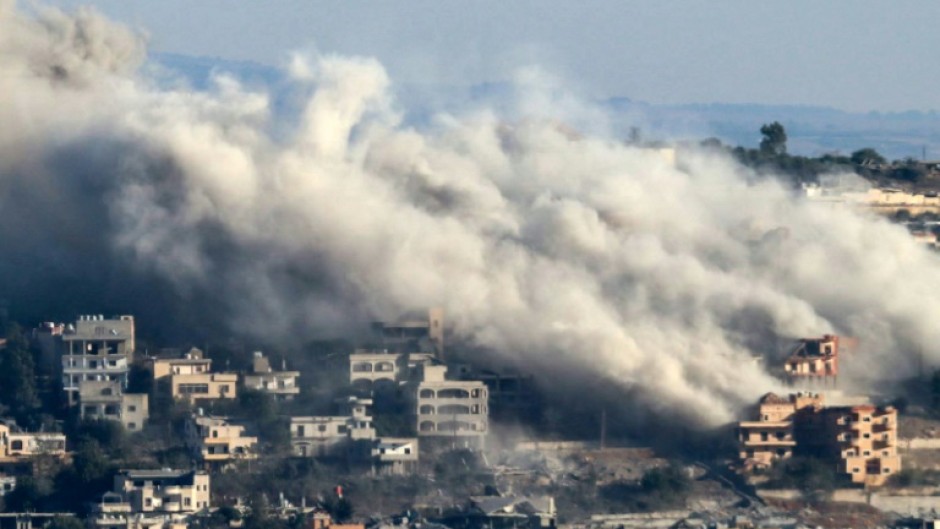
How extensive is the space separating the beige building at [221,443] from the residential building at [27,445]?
144cm

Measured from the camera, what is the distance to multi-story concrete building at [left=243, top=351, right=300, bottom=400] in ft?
130

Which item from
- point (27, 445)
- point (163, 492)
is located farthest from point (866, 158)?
point (163, 492)

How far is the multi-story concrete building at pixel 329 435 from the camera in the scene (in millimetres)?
37312

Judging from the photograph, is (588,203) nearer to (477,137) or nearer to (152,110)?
(477,137)

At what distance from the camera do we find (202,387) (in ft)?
129

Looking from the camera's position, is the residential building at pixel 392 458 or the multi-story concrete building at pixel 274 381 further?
the multi-story concrete building at pixel 274 381

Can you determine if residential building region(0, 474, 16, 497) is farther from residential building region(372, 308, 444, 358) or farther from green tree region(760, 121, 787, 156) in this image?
green tree region(760, 121, 787, 156)

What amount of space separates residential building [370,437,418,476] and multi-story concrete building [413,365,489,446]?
105 cm

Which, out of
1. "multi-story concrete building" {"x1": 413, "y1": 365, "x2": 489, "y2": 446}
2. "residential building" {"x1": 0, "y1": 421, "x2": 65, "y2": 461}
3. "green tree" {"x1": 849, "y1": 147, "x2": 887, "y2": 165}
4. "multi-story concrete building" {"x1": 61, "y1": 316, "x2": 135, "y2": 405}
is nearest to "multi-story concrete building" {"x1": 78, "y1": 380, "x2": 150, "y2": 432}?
"multi-story concrete building" {"x1": 61, "y1": 316, "x2": 135, "y2": 405}

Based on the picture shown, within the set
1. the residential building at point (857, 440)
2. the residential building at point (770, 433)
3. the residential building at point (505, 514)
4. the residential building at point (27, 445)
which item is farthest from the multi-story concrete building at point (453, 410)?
the residential building at point (27, 445)

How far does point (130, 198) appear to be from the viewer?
140ft

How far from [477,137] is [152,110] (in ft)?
15.3

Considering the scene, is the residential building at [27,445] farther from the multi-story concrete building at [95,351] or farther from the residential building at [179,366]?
the residential building at [179,366]


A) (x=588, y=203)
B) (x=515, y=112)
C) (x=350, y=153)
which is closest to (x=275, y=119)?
(x=350, y=153)
